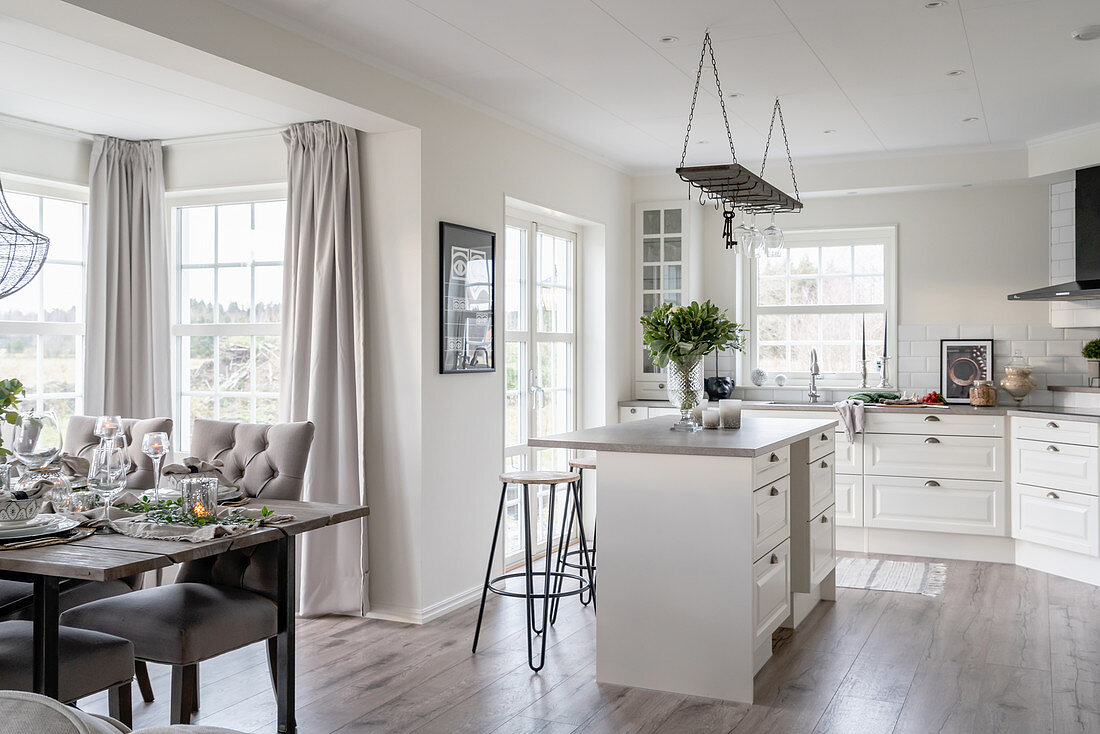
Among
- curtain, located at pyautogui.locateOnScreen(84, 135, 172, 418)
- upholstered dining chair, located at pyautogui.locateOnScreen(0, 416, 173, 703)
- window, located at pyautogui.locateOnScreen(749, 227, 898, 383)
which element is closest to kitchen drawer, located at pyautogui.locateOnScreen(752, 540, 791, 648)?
upholstered dining chair, located at pyautogui.locateOnScreen(0, 416, 173, 703)

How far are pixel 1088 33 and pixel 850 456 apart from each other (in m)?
2.87

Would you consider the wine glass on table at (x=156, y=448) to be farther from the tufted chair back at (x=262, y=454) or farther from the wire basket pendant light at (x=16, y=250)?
the wire basket pendant light at (x=16, y=250)

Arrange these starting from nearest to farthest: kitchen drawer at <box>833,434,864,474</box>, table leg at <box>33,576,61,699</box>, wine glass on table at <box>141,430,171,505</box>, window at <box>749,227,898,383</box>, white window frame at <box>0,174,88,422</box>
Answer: table leg at <box>33,576,61,699</box>, wine glass on table at <box>141,430,171,505</box>, white window frame at <box>0,174,88,422</box>, kitchen drawer at <box>833,434,864,474</box>, window at <box>749,227,898,383</box>

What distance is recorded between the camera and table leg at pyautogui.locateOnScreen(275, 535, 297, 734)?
2.74 meters

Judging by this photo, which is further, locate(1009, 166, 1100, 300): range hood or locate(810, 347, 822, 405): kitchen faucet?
locate(810, 347, 822, 405): kitchen faucet

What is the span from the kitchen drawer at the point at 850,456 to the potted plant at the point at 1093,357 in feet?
4.64

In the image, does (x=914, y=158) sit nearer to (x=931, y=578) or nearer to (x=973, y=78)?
(x=973, y=78)

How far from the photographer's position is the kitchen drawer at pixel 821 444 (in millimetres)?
4184

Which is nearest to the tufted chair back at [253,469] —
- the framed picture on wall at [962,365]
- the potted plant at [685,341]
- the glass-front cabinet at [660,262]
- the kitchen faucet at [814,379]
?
the potted plant at [685,341]

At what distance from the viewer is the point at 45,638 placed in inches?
87.2

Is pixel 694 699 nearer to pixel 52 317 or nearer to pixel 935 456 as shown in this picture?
pixel 935 456

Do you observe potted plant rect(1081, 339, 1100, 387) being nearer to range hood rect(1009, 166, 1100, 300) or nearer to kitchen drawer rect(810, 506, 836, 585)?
range hood rect(1009, 166, 1100, 300)

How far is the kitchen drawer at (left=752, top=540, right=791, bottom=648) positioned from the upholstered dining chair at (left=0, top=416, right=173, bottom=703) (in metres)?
2.13

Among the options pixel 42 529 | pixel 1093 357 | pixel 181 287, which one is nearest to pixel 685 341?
pixel 42 529
